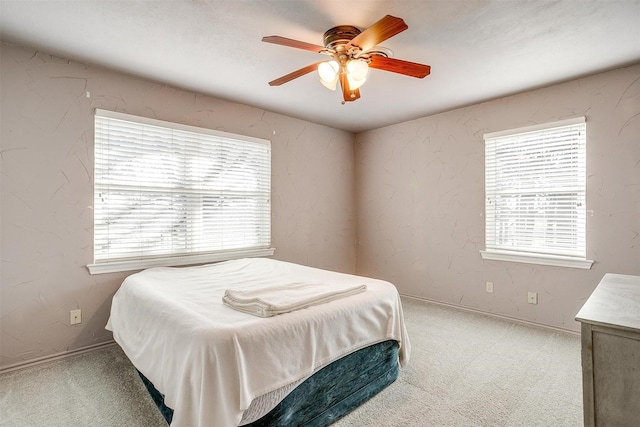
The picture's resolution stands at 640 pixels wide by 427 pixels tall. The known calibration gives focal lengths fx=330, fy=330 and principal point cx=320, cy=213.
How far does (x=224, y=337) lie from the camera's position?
1497 mm

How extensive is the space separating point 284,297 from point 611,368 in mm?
1502

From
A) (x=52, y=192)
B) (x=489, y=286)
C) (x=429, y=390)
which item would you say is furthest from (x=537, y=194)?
(x=52, y=192)

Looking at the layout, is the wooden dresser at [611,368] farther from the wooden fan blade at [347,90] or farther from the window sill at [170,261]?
the window sill at [170,261]

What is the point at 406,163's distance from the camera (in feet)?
14.6

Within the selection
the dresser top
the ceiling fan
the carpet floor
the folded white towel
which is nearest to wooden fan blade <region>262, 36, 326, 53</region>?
the ceiling fan

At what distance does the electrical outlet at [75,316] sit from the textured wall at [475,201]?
3521 mm

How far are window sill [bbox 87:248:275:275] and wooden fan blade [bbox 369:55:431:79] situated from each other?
2449mm

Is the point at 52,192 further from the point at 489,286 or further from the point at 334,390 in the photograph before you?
the point at 489,286

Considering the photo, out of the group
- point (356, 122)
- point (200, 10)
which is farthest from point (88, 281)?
point (356, 122)

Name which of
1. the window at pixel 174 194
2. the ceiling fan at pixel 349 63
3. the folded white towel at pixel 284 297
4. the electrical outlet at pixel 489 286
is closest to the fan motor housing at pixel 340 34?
the ceiling fan at pixel 349 63

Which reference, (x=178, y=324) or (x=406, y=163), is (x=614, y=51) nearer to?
(x=406, y=163)

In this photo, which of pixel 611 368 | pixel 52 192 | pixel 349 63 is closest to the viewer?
pixel 611 368

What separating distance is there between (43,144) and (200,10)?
5.47ft

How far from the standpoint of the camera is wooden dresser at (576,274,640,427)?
1220mm
